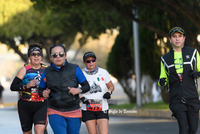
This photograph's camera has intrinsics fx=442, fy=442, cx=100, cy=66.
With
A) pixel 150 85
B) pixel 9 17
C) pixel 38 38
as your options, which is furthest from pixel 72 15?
pixel 38 38

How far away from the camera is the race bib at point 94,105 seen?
6934mm

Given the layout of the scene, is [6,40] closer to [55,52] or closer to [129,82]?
[129,82]

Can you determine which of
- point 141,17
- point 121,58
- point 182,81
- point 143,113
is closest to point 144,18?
point 141,17

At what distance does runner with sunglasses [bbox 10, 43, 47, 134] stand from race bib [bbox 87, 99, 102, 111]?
72cm

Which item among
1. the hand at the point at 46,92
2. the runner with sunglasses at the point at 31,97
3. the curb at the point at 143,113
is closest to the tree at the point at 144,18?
the curb at the point at 143,113

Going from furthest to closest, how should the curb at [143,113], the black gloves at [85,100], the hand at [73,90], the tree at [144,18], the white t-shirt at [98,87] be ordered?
the curb at [143,113] < the tree at [144,18] < the white t-shirt at [98,87] < the black gloves at [85,100] < the hand at [73,90]

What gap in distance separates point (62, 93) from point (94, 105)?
1.28 m

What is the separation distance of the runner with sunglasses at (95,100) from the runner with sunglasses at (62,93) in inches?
41.3

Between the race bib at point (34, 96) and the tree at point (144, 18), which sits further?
the tree at point (144, 18)

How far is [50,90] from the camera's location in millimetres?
5852

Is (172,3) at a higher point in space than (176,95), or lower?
higher

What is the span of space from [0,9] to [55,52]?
82.8 ft

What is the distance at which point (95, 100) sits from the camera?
697cm

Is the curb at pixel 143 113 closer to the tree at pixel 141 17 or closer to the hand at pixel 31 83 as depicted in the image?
the tree at pixel 141 17
